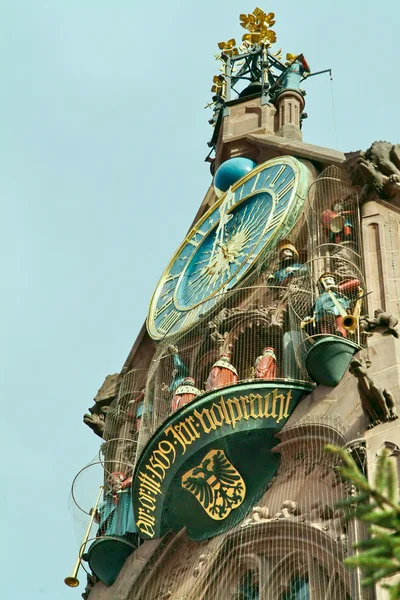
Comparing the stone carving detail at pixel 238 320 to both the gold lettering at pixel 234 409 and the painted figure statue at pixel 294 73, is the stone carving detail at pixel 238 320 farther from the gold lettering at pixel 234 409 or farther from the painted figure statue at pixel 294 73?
the painted figure statue at pixel 294 73

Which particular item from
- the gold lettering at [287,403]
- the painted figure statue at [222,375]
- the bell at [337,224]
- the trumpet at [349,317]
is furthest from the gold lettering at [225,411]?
the bell at [337,224]

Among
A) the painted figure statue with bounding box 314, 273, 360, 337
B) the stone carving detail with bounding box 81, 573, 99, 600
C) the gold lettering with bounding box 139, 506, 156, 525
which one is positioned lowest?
the stone carving detail with bounding box 81, 573, 99, 600

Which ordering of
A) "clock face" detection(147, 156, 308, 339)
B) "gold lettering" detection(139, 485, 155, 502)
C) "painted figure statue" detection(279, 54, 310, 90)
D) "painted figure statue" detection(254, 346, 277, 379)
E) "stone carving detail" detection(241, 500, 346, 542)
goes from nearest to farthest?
"stone carving detail" detection(241, 500, 346, 542) → "gold lettering" detection(139, 485, 155, 502) → "painted figure statue" detection(254, 346, 277, 379) → "clock face" detection(147, 156, 308, 339) → "painted figure statue" detection(279, 54, 310, 90)

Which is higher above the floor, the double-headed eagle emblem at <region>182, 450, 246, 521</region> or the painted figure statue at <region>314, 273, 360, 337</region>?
the painted figure statue at <region>314, 273, 360, 337</region>

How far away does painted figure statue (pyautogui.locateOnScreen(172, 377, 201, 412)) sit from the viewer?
55.2ft

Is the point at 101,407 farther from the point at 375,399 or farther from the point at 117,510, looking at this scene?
the point at 375,399

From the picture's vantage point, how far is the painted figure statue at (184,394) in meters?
16.8

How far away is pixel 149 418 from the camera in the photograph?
17.7 metres

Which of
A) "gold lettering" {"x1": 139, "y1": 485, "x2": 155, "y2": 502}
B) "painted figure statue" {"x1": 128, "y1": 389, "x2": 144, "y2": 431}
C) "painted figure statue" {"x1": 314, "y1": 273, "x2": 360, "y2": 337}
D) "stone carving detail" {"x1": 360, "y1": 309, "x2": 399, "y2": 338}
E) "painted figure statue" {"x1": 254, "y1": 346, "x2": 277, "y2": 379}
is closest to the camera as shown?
"stone carving detail" {"x1": 360, "y1": 309, "x2": 399, "y2": 338}

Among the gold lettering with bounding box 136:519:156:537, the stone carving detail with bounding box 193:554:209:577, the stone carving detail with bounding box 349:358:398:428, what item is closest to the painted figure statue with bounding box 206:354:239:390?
the gold lettering with bounding box 136:519:156:537

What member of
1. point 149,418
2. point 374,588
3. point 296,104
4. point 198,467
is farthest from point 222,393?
point 296,104

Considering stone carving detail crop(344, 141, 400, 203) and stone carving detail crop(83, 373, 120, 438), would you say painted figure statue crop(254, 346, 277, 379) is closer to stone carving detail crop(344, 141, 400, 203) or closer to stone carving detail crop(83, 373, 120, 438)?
stone carving detail crop(344, 141, 400, 203)

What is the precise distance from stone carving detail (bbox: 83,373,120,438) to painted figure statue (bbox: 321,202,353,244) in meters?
4.71

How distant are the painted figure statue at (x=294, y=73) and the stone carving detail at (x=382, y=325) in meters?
10.3
